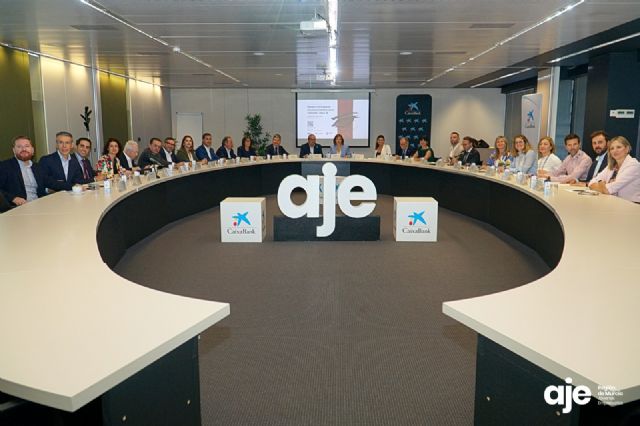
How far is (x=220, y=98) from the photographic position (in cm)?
1930

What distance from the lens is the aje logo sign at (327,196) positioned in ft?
22.3

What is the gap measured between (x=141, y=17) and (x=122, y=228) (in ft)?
8.53

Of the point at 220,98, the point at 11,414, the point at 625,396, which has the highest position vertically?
the point at 220,98

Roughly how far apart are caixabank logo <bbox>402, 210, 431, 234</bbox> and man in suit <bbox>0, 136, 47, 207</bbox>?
4.35m

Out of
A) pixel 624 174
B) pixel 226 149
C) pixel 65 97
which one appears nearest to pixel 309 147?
pixel 226 149

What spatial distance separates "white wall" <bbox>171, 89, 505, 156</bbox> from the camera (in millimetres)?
19188

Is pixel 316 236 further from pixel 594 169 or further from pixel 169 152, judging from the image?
pixel 169 152

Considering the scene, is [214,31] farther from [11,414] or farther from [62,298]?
[11,414]

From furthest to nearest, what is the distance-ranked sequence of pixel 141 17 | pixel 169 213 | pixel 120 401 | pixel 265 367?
pixel 169 213, pixel 141 17, pixel 265 367, pixel 120 401

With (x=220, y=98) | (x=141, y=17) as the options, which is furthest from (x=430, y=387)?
(x=220, y=98)

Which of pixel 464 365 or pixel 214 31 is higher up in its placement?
pixel 214 31

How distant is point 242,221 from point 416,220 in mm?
2244

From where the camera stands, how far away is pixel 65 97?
1204 cm

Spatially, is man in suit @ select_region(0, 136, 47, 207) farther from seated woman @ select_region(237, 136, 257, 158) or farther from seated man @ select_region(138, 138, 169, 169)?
seated woman @ select_region(237, 136, 257, 158)
